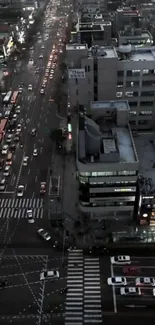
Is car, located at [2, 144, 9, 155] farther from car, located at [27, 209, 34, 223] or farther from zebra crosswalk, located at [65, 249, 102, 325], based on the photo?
zebra crosswalk, located at [65, 249, 102, 325]

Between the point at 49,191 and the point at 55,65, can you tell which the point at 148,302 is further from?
the point at 55,65

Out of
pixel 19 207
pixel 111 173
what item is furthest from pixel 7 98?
pixel 111 173

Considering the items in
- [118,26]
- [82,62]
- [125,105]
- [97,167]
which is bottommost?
[97,167]

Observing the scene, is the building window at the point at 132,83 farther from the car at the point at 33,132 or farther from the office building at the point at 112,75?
the car at the point at 33,132

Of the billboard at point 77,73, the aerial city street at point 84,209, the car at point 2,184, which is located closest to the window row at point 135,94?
the aerial city street at point 84,209

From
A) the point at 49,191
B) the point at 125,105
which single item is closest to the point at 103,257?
the point at 49,191

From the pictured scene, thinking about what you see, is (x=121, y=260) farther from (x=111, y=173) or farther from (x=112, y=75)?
(x=112, y=75)
